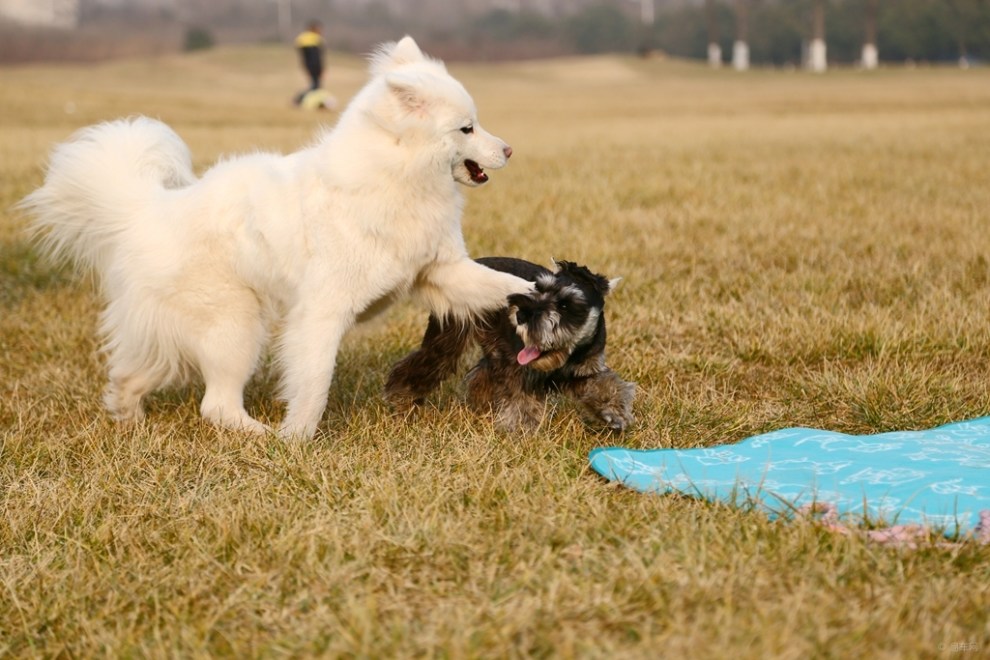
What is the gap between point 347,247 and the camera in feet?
13.1

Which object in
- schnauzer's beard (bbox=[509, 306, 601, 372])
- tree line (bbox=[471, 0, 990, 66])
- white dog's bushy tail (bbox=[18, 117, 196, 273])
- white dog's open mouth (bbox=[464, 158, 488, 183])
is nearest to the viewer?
schnauzer's beard (bbox=[509, 306, 601, 372])

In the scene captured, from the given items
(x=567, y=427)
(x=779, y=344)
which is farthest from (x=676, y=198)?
(x=567, y=427)

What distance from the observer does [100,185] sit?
4457mm

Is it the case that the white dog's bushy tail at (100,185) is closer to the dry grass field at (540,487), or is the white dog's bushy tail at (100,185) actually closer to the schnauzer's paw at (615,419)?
the dry grass field at (540,487)

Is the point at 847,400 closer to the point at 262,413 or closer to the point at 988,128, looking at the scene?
the point at 262,413

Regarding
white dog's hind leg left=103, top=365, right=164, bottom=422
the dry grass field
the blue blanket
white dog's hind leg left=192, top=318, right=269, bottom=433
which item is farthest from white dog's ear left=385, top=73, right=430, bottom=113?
white dog's hind leg left=103, top=365, right=164, bottom=422

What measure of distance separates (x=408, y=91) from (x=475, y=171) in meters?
0.43

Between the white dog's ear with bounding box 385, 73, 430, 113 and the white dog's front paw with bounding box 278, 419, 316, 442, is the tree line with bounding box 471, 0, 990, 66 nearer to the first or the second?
the white dog's ear with bounding box 385, 73, 430, 113

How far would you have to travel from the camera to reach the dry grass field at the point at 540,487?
2539 millimetres

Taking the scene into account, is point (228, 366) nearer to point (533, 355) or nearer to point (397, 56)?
point (533, 355)

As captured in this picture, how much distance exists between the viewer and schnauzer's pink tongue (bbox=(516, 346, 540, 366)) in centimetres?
399

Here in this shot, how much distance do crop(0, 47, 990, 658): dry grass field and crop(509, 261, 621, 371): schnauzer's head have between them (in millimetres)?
327

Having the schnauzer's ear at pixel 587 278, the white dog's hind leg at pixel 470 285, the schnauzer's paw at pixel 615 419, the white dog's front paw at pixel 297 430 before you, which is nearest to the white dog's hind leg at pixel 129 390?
the white dog's front paw at pixel 297 430

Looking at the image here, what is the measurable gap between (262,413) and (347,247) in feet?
3.65
